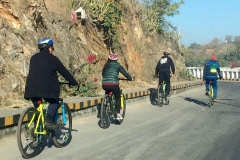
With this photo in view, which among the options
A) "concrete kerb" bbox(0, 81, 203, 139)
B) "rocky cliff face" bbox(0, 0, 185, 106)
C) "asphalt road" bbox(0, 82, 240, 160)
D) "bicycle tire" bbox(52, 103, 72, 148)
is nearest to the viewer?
→ "asphalt road" bbox(0, 82, 240, 160)

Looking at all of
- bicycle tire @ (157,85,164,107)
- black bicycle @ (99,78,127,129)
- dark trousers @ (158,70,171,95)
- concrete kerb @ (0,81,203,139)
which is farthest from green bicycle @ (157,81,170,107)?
black bicycle @ (99,78,127,129)

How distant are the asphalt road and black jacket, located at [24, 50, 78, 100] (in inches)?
42.4

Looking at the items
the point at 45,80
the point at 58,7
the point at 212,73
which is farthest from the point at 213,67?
the point at 45,80

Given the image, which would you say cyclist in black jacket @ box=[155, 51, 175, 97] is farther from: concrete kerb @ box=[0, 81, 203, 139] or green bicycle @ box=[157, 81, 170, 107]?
concrete kerb @ box=[0, 81, 203, 139]

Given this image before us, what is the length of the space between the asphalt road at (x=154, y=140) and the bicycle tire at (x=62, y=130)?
0.41 ft

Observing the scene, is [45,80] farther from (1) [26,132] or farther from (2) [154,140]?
(2) [154,140]

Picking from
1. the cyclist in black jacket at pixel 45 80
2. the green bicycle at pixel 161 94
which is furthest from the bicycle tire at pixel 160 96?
the cyclist in black jacket at pixel 45 80

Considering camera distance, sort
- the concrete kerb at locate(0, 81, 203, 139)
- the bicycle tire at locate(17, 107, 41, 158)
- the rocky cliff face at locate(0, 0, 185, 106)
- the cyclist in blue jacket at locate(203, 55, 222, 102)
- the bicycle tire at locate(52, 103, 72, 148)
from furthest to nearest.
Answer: the cyclist in blue jacket at locate(203, 55, 222, 102) → the rocky cliff face at locate(0, 0, 185, 106) → the concrete kerb at locate(0, 81, 203, 139) → the bicycle tire at locate(52, 103, 72, 148) → the bicycle tire at locate(17, 107, 41, 158)

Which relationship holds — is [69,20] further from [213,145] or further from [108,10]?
[213,145]

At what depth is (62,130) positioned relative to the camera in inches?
300

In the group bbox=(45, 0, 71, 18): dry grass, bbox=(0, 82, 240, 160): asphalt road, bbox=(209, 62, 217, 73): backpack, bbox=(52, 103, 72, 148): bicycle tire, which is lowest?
bbox=(0, 82, 240, 160): asphalt road

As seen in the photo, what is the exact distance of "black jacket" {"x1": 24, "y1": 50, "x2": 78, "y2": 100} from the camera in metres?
6.59

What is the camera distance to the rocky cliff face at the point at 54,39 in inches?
436

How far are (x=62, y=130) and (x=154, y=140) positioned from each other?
188 cm
